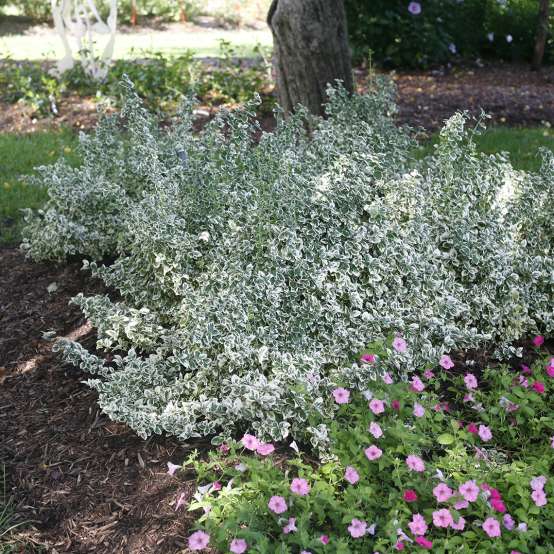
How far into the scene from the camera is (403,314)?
3.54m

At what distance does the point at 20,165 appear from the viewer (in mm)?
6609

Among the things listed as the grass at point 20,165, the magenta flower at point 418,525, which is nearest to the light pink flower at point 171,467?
the magenta flower at point 418,525

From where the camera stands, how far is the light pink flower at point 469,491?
2.52 m

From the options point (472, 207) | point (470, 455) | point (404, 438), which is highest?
point (472, 207)

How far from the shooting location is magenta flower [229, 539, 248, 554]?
237 centimetres

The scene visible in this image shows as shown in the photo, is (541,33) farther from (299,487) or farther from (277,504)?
(277,504)

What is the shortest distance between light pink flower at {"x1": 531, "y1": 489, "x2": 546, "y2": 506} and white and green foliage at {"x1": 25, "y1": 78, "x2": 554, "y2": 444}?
0.79 m

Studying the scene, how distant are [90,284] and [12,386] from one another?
91 centimetres

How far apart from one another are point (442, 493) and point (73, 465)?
1470 mm

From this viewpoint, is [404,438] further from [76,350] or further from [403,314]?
[76,350]

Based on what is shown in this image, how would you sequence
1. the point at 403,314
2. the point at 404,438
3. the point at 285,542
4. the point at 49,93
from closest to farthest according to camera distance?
the point at 285,542
the point at 404,438
the point at 403,314
the point at 49,93

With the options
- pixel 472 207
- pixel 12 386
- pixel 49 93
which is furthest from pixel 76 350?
pixel 49 93

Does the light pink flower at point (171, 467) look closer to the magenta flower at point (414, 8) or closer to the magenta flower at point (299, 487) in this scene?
the magenta flower at point (299, 487)

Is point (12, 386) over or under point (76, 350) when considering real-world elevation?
under
